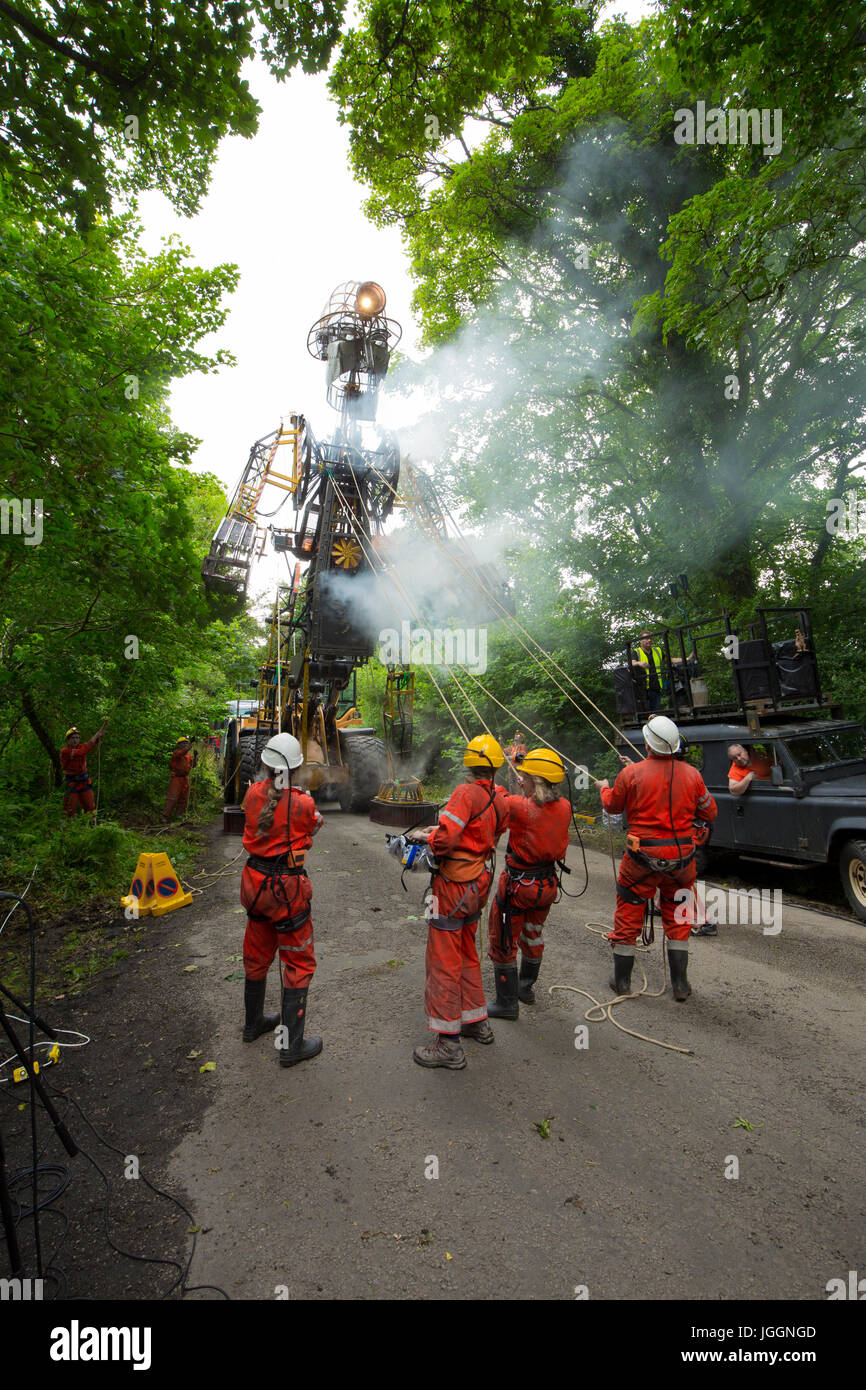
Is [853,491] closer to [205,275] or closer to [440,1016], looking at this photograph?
[205,275]

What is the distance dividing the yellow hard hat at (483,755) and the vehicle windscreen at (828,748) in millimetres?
4479

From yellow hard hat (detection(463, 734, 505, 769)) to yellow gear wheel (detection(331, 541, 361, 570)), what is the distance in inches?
263

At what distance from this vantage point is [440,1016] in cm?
345

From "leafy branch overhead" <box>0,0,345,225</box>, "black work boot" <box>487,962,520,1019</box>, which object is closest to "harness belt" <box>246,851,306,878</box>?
"black work boot" <box>487,962,520,1019</box>

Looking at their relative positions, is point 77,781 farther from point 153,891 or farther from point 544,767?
point 544,767

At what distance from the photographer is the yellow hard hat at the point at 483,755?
3805mm

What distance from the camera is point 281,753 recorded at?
3.80 m

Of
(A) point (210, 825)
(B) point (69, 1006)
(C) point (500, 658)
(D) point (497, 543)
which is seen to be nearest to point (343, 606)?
(A) point (210, 825)

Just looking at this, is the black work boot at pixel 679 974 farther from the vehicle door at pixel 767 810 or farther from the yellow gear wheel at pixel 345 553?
the yellow gear wheel at pixel 345 553

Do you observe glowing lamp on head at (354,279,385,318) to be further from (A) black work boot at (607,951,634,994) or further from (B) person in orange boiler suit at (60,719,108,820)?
(A) black work boot at (607,951,634,994)

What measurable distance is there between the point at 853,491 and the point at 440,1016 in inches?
553

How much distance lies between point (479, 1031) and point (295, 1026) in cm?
114

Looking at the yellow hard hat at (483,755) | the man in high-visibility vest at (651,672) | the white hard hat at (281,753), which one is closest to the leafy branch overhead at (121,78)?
the white hard hat at (281,753)

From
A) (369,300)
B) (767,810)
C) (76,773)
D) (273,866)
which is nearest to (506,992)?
(273,866)
